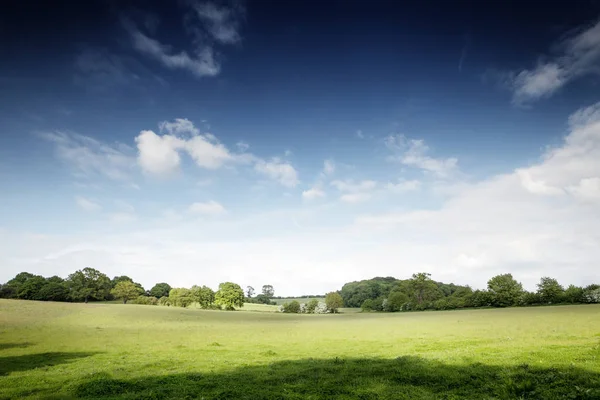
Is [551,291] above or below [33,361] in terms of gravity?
above

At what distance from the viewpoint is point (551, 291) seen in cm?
11294

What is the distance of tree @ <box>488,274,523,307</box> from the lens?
12006 centimetres

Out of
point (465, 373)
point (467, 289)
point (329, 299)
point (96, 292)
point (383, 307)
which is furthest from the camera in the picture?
point (329, 299)

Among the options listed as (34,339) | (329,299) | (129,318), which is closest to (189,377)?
(34,339)

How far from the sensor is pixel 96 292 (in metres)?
151

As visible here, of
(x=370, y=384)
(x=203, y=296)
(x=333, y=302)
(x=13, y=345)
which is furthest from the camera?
(x=333, y=302)

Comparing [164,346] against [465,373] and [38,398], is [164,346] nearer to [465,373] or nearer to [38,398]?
[38,398]

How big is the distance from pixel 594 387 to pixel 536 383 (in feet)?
6.53

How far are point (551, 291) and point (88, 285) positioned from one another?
607 feet

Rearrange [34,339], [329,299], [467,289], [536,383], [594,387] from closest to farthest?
[594,387] < [536,383] < [34,339] < [467,289] < [329,299]

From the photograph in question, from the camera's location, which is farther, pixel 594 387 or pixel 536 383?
pixel 536 383

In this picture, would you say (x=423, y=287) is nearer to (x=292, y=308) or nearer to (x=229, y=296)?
(x=292, y=308)

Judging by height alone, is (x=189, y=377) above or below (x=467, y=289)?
below

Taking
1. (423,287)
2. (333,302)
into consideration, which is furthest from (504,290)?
(333,302)
